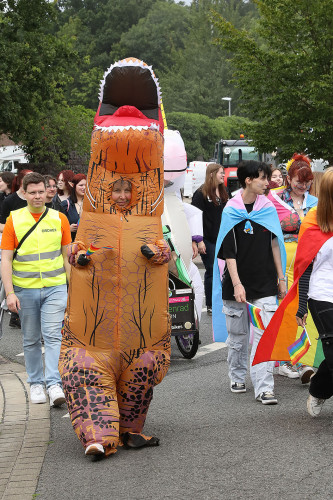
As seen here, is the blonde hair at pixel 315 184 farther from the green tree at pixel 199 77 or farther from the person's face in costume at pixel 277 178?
the green tree at pixel 199 77

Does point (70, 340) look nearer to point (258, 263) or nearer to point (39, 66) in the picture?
point (258, 263)

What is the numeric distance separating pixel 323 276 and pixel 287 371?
8.11ft

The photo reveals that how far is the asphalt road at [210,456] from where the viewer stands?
16.4 feet

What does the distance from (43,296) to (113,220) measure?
1774 millimetres

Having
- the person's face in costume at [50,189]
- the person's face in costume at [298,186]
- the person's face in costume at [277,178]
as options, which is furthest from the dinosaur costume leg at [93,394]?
the person's face in costume at [277,178]

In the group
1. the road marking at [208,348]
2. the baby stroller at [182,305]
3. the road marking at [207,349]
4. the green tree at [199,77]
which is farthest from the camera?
the green tree at [199,77]

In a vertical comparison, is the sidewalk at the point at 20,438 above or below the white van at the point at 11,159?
above

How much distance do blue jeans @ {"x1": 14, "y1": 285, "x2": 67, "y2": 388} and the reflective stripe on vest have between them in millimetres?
68

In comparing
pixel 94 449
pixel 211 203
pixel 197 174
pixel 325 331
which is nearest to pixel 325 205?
pixel 325 331

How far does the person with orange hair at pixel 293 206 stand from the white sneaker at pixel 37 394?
2.29m

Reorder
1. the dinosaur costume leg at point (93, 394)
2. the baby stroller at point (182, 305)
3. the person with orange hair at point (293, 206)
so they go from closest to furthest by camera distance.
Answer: the dinosaur costume leg at point (93, 394), the person with orange hair at point (293, 206), the baby stroller at point (182, 305)

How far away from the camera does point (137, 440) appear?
19.5 feet

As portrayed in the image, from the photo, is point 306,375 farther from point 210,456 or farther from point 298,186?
point 210,456

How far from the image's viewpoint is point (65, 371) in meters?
5.84
